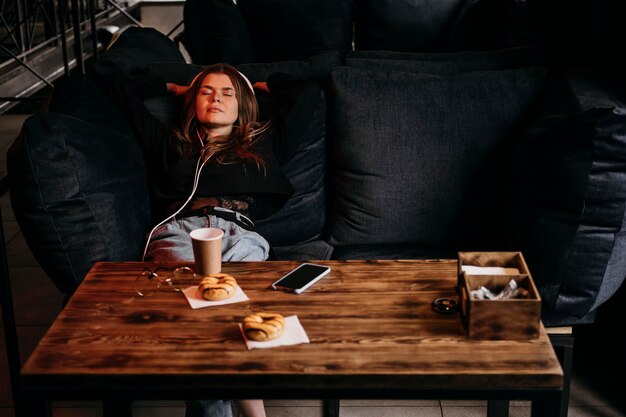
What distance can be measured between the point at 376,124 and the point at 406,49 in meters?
1.88

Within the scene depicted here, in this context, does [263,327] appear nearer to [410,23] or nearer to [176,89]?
[176,89]

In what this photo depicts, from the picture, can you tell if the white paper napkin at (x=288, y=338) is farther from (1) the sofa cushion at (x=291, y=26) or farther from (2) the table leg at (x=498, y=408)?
(1) the sofa cushion at (x=291, y=26)

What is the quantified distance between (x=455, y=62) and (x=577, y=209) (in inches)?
31.1

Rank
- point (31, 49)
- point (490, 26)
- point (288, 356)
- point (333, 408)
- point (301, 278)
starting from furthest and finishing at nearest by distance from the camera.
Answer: point (31, 49), point (490, 26), point (333, 408), point (301, 278), point (288, 356)

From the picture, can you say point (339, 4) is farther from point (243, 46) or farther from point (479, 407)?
point (479, 407)

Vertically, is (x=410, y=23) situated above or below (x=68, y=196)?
above

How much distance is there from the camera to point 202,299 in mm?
1500

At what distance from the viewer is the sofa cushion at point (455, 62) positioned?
8.14 ft

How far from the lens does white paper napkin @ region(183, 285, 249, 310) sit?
58.4 inches

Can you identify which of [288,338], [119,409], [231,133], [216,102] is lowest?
[119,409]

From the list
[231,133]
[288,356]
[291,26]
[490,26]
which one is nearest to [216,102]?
[231,133]

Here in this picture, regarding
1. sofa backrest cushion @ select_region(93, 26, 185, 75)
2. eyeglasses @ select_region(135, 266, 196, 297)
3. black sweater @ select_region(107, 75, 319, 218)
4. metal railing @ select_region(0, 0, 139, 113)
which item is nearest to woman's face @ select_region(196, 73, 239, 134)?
black sweater @ select_region(107, 75, 319, 218)

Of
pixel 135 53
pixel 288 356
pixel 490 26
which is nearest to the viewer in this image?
pixel 288 356

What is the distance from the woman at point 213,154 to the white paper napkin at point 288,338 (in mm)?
746
